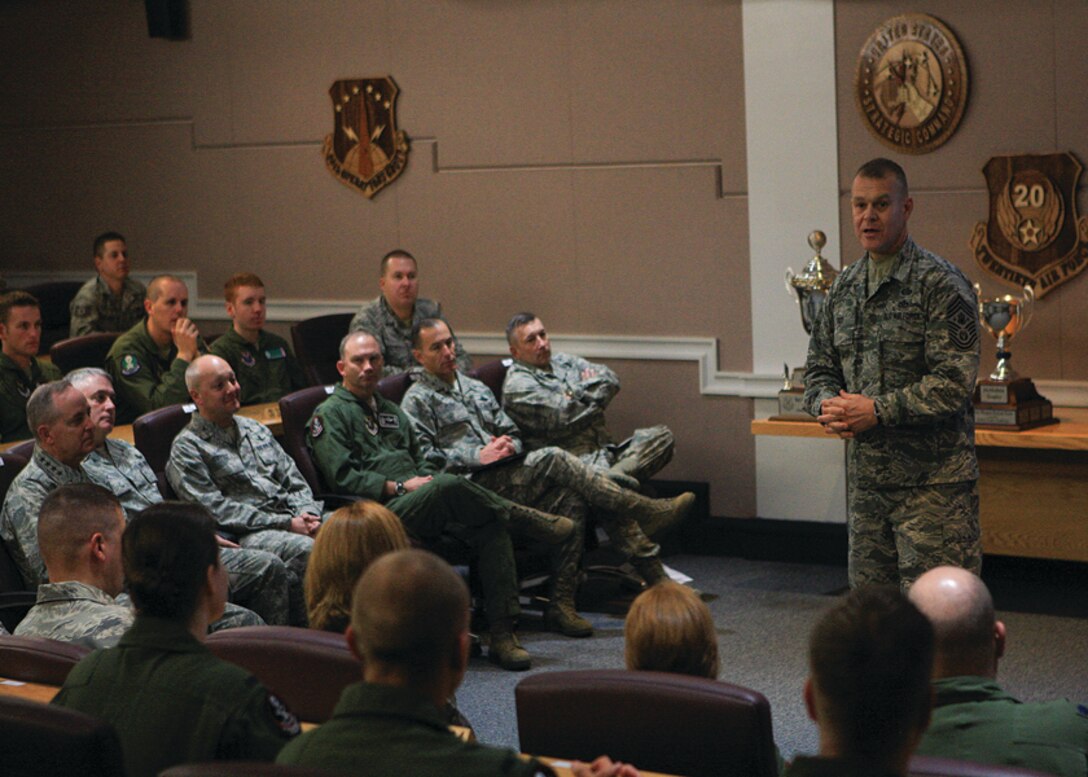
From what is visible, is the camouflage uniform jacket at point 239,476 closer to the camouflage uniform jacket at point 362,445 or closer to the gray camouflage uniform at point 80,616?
the camouflage uniform jacket at point 362,445

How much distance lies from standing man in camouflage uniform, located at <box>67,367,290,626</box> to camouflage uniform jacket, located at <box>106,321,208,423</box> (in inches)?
52.6

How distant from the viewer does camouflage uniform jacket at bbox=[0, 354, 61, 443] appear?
5.49 meters

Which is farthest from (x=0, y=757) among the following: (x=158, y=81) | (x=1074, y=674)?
(x=158, y=81)

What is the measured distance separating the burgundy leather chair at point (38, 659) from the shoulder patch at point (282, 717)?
2.02 feet

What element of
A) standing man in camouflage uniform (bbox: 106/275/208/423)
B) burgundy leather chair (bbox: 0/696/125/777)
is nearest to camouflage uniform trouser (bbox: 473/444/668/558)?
standing man in camouflage uniform (bbox: 106/275/208/423)

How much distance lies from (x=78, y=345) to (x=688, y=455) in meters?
2.63

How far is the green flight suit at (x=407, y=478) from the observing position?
4.77 metres

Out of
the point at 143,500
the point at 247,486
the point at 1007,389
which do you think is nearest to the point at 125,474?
the point at 143,500

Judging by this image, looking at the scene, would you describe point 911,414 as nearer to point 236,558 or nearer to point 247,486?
point 236,558

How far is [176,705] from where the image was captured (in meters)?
2.12

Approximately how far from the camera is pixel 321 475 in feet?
16.8

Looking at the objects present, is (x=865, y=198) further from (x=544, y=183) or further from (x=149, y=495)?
(x=544, y=183)

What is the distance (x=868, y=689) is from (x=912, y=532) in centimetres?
212

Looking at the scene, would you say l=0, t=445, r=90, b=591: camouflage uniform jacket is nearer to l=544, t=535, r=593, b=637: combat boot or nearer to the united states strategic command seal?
l=544, t=535, r=593, b=637: combat boot
